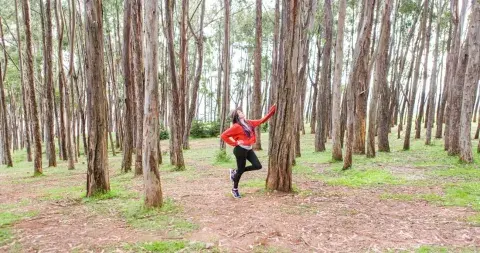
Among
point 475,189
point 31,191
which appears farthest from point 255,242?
point 31,191

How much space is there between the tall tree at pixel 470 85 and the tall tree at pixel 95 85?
30.4 ft

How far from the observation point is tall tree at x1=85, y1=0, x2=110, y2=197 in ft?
22.0

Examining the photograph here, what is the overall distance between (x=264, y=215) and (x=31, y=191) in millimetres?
6576

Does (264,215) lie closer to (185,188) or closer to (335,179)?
(185,188)

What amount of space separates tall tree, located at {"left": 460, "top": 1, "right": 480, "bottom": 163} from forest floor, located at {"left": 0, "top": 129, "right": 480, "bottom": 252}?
622mm

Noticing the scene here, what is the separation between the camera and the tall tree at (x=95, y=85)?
6711 mm

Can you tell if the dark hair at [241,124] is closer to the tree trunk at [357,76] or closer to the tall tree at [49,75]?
the tree trunk at [357,76]

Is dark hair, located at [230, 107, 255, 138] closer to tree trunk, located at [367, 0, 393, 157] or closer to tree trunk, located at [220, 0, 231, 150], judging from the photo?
tree trunk, located at [367, 0, 393, 157]

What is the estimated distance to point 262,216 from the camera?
568 centimetres

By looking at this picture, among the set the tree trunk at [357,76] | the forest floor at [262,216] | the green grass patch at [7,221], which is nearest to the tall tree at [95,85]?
the forest floor at [262,216]

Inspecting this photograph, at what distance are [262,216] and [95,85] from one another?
405 centimetres

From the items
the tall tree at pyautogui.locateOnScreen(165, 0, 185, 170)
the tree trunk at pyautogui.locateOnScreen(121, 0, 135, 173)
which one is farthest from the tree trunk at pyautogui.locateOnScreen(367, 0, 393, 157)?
the tree trunk at pyautogui.locateOnScreen(121, 0, 135, 173)

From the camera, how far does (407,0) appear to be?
719 inches

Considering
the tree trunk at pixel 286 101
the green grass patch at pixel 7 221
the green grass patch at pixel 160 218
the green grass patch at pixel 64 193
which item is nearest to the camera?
the green grass patch at pixel 7 221
